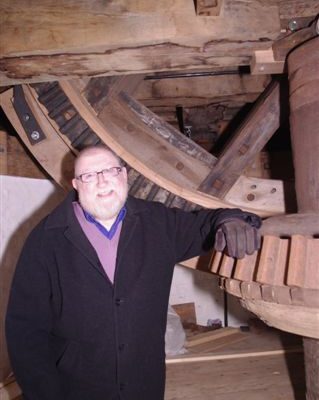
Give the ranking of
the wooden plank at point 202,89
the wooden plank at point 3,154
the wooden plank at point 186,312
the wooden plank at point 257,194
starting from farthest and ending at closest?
the wooden plank at point 186,312 → the wooden plank at point 202,89 → the wooden plank at point 3,154 → the wooden plank at point 257,194

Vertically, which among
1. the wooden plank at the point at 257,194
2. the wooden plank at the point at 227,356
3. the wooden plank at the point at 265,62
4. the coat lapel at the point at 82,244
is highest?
the wooden plank at the point at 265,62

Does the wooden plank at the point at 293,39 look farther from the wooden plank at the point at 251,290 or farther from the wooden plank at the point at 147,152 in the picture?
the wooden plank at the point at 251,290

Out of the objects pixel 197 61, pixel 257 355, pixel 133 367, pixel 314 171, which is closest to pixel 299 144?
pixel 314 171

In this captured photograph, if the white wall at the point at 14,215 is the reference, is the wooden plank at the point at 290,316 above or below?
below

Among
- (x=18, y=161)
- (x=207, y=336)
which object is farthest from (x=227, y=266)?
(x=18, y=161)

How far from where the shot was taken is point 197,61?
127cm

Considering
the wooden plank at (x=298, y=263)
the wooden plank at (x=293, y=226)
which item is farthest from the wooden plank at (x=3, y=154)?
the wooden plank at (x=298, y=263)

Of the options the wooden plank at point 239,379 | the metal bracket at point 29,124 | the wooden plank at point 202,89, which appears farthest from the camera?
the wooden plank at point 202,89

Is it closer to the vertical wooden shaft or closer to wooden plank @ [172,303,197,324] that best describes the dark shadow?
the vertical wooden shaft

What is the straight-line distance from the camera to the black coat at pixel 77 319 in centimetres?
112

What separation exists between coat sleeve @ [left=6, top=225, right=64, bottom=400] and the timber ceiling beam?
630mm

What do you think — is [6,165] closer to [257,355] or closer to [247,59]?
[247,59]

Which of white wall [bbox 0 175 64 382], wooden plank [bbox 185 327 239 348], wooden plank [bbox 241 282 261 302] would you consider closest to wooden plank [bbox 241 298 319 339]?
wooden plank [bbox 241 282 261 302]

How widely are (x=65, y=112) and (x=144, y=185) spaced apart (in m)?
0.42
